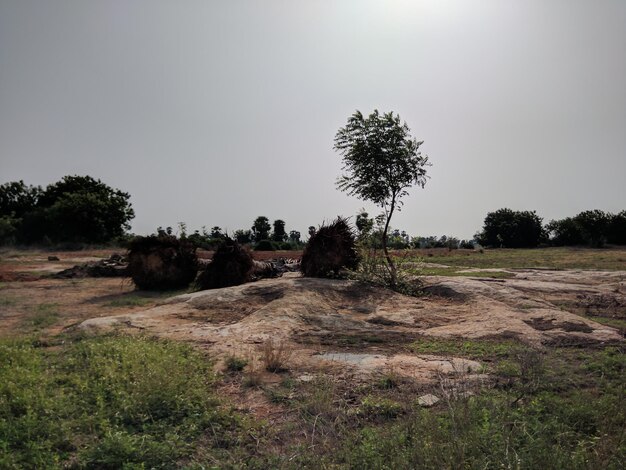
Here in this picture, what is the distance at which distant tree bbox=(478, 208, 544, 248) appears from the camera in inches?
1902

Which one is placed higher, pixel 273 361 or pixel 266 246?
pixel 266 246

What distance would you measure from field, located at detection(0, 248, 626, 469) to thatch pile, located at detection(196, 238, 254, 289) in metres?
3.38

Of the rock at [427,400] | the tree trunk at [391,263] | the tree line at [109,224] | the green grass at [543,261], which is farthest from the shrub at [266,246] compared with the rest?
the rock at [427,400]

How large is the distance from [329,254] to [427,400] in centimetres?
743

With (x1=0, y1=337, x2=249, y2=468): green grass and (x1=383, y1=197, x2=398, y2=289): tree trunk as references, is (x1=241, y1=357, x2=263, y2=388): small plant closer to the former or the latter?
(x1=0, y1=337, x2=249, y2=468): green grass

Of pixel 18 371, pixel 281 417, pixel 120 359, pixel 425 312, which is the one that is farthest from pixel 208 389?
pixel 425 312

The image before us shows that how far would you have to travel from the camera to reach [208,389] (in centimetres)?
441

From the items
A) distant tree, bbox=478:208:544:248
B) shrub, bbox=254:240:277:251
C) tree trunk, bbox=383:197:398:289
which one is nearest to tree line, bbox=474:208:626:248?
distant tree, bbox=478:208:544:248

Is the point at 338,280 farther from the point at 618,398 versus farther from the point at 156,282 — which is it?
the point at 618,398

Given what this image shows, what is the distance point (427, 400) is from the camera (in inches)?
158

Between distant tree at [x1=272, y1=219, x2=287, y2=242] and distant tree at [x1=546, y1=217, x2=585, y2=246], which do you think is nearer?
distant tree at [x1=546, y1=217, x2=585, y2=246]

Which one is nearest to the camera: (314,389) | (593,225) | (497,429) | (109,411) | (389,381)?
(497,429)

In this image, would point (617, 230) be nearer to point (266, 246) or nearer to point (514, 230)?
point (514, 230)

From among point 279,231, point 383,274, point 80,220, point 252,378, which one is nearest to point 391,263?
point 383,274
